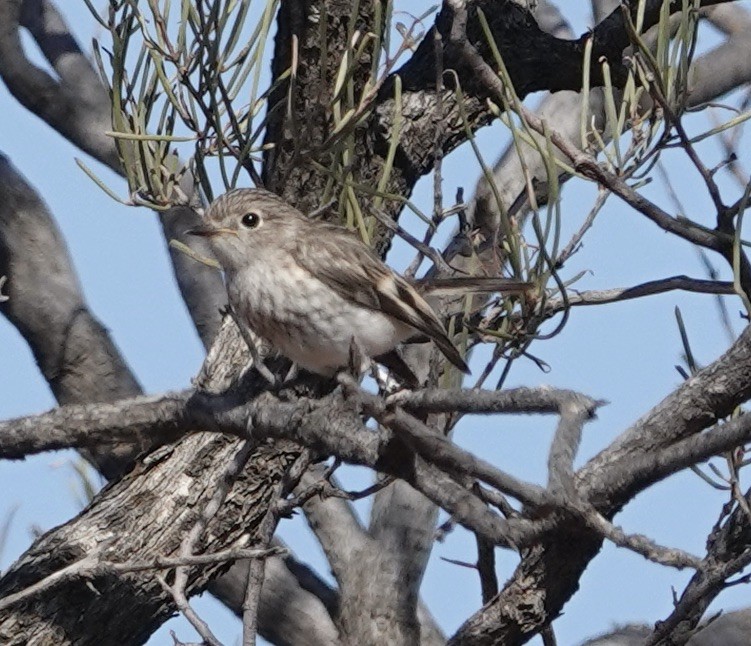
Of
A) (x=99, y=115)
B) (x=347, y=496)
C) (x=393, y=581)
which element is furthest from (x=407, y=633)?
(x=99, y=115)

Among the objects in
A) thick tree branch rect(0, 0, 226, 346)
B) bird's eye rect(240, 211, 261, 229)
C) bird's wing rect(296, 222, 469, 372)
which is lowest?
bird's wing rect(296, 222, 469, 372)

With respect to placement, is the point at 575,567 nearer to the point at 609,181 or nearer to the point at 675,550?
the point at 609,181

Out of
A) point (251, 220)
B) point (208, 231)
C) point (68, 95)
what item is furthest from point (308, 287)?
point (68, 95)

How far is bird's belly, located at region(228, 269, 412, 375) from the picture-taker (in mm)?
4562

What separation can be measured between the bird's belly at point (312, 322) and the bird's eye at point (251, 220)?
0.74ft

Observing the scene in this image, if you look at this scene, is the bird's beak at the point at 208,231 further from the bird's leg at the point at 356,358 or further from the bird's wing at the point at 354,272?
the bird's leg at the point at 356,358

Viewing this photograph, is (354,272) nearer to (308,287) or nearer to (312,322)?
(308,287)

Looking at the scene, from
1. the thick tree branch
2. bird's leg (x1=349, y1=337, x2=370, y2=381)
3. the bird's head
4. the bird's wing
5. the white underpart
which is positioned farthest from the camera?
the thick tree branch

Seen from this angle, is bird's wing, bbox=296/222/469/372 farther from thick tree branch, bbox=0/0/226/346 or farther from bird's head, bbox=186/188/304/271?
thick tree branch, bbox=0/0/226/346

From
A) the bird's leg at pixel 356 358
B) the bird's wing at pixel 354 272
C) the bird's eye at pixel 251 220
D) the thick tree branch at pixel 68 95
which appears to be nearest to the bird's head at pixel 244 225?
the bird's eye at pixel 251 220

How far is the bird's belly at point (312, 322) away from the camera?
15.0 ft

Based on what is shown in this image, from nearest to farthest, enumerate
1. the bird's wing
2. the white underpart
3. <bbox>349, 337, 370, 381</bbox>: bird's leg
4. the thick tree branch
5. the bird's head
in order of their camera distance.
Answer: <bbox>349, 337, 370, 381</bbox>: bird's leg, the white underpart, the bird's wing, the bird's head, the thick tree branch

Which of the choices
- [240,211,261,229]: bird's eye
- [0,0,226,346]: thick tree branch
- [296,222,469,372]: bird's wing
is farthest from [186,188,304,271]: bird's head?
[0,0,226,346]: thick tree branch

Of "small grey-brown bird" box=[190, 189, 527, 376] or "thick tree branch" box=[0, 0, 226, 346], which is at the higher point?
"thick tree branch" box=[0, 0, 226, 346]
